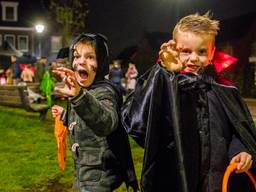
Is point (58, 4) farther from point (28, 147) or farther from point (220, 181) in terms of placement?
point (220, 181)

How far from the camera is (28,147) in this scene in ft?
30.7

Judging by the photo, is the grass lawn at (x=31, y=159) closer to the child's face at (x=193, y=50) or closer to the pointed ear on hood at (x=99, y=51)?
the pointed ear on hood at (x=99, y=51)

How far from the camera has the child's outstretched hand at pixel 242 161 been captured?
8.46 ft

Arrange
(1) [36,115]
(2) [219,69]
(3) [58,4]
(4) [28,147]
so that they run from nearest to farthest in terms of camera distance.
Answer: (2) [219,69] → (4) [28,147] → (1) [36,115] → (3) [58,4]

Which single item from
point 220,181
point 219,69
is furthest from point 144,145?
point 219,69

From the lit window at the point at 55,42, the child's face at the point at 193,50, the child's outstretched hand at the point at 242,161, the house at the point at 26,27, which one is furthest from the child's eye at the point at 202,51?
the lit window at the point at 55,42

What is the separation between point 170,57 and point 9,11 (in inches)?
2040

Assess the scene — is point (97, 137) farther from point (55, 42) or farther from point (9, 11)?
point (55, 42)

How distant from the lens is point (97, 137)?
122 inches

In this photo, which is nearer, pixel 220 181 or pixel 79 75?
pixel 220 181

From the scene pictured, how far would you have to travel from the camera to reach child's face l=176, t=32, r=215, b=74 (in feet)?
8.84

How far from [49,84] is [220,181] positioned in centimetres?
1440

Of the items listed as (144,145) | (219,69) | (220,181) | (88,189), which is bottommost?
(88,189)

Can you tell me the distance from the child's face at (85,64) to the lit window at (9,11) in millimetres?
50611
